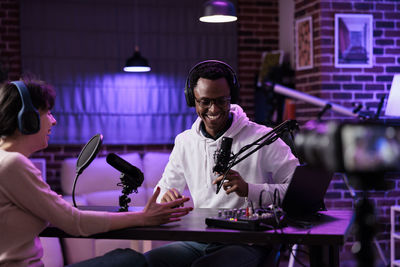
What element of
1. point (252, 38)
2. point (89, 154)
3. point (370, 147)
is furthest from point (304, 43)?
point (370, 147)

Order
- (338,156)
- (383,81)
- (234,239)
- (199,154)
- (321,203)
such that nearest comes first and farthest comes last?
(338,156) < (234,239) < (321,203) < (199,154) < (383,81)

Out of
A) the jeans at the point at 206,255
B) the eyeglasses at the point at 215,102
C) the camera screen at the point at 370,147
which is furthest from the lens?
the eyeglasses at the point at 215,102

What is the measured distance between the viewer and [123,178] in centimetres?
208

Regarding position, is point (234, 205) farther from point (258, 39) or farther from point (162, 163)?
point (258, 39)

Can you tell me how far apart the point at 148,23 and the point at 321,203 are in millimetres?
3966

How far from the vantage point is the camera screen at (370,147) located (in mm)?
960

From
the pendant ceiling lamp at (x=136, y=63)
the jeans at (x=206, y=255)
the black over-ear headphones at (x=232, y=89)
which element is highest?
the pendant ceiling lamp at (x=136, y=63)

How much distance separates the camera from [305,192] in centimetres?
187

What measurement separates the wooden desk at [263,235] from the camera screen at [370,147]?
70 cm

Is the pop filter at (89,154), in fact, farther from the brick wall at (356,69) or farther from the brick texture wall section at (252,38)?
the brick texture wall section at (252,38)

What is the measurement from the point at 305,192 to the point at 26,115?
100cm

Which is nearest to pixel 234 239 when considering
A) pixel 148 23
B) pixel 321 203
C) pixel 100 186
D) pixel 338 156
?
pixel 321 203

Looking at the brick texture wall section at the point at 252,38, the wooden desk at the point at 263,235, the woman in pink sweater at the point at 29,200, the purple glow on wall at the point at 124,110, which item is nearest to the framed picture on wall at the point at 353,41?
the brick texture wall section at the point at 252,38

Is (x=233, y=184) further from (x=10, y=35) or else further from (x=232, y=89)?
(x=10, y=35)
